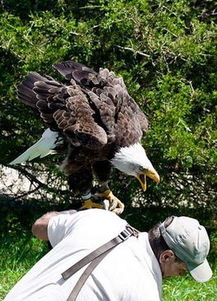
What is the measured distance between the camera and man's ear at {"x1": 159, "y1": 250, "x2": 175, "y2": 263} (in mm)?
3750

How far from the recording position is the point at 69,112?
6.02 meters

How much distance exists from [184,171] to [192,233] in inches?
152

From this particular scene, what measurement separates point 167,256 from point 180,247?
0.07 metres

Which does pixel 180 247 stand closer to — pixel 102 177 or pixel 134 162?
pixel 134 162

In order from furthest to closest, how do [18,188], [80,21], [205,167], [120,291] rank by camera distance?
1. [18,188]
2. [80,21]
3. [205,167]
4. [120,291]

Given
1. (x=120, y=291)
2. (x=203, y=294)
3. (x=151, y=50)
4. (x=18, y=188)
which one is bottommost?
(x=18, y=188)

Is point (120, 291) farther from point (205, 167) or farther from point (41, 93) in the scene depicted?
point (205, 167)

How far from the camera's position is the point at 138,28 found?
25.1ft

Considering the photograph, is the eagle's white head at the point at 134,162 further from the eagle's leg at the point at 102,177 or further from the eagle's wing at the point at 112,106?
the eagle's leg at the point at 102,177

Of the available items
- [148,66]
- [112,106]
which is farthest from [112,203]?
[148,66]

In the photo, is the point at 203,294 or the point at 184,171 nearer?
the point at 203,294

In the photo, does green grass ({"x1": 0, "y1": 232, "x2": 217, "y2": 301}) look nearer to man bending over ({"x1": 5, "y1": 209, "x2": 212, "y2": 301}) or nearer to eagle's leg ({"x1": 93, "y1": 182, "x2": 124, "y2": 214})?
eagle's leg ({"x1": 93, "y1": 182, "x2": 124, "y2": 214})

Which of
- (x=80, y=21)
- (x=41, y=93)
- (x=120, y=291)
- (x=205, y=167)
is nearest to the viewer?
(x=120, y=291)

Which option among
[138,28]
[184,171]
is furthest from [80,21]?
[184,171]
